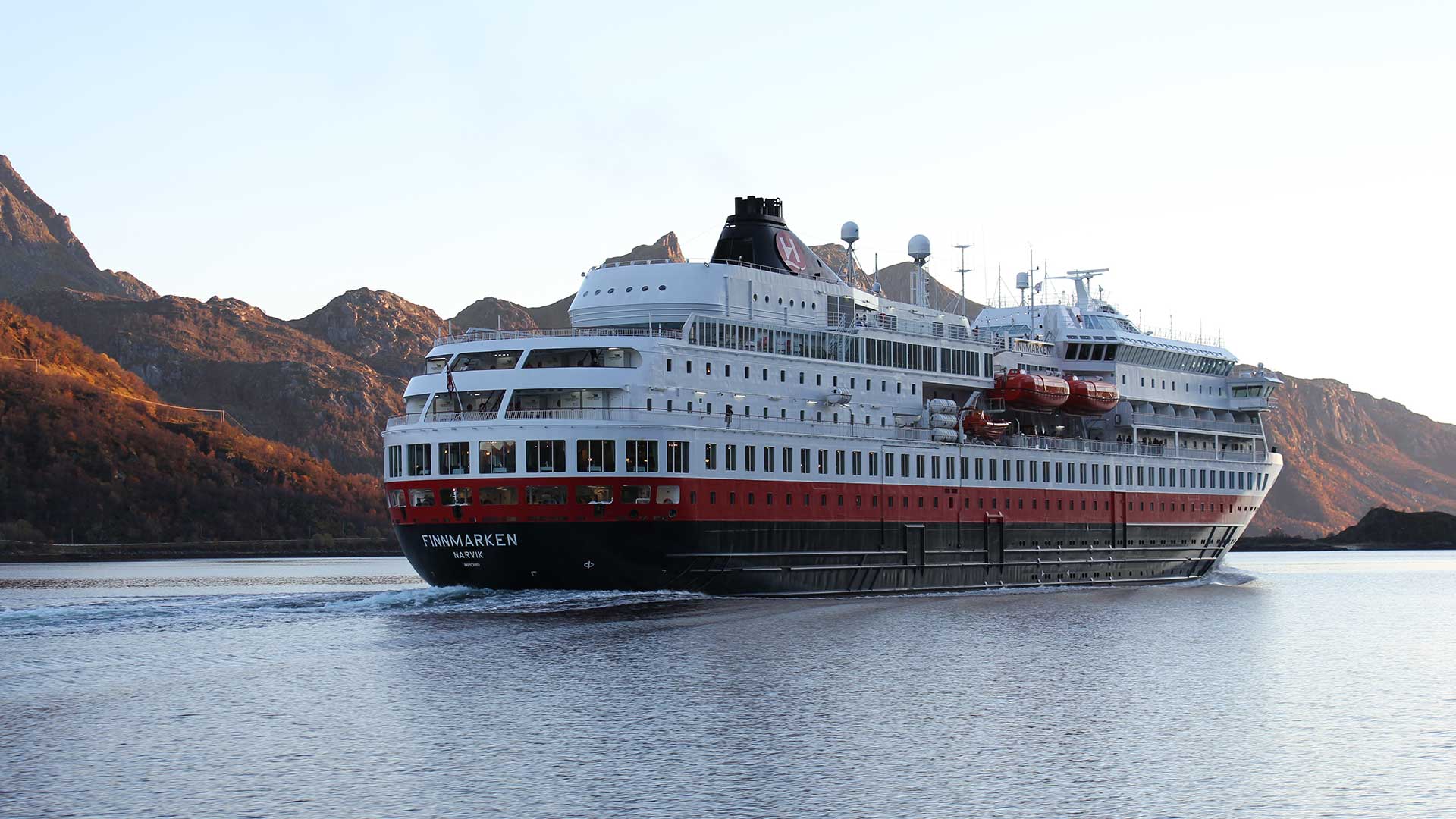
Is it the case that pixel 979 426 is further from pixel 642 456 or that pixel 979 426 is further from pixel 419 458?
pixel 419 458

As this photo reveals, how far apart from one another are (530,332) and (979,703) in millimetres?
23950

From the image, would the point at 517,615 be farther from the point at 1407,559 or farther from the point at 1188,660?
the point at 1407,559

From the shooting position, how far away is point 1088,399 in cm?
7231

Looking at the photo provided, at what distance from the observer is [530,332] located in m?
52.7

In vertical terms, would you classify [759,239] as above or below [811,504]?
above

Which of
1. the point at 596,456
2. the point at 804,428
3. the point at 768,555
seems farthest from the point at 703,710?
the point at 804,428

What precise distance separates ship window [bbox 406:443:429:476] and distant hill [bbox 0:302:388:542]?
10986 centimetres

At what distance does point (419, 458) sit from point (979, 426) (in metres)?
25.1

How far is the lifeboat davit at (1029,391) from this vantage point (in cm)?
6900

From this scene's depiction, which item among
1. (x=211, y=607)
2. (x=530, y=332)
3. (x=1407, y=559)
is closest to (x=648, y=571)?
(x=530, y=332)

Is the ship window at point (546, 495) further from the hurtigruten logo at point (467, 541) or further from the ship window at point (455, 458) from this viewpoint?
the ship window at point (455, 458)

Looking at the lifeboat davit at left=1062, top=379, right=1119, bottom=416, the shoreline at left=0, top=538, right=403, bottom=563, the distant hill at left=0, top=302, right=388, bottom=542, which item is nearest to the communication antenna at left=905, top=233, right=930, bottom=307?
the lifeboat davit at left=1062, top=379, right=1119, bottom=416

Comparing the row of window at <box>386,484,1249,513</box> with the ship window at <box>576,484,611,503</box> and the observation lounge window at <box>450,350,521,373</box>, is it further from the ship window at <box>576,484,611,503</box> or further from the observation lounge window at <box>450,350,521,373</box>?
the observation lounge window at <box>450,350,521,373</box>

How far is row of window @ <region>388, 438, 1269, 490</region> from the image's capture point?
4981 cm
